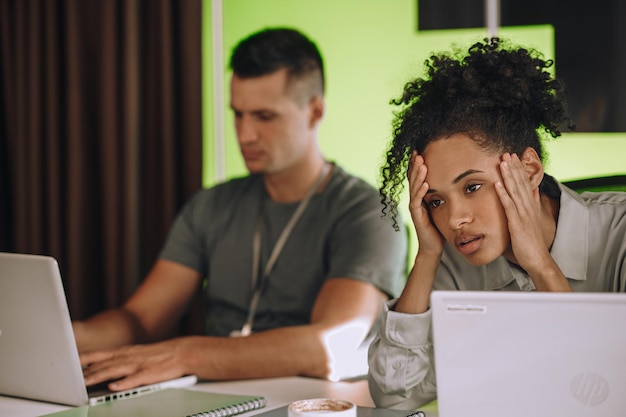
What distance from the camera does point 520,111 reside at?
1751 millimetres

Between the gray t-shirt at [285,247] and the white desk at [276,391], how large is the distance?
471 mm

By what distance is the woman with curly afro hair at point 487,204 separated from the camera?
66.3 inches

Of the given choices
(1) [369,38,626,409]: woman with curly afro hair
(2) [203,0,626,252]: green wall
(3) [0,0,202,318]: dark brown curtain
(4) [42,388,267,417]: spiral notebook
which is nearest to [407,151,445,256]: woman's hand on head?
(1) [369,38,626,409]: woman with curly afro hair

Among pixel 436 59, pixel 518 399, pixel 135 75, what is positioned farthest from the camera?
pixel 135 75

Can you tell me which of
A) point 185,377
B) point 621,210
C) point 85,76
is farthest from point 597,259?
point 85,76

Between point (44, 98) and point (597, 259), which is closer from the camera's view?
point (597, 259)

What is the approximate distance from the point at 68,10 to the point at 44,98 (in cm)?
32

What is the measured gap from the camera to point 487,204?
169 centimetres

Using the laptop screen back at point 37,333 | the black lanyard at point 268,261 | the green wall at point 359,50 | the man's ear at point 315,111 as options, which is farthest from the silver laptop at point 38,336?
the green wall at point 359,50

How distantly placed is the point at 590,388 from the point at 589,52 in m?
1.67

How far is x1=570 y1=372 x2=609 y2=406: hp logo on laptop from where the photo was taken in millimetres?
1198

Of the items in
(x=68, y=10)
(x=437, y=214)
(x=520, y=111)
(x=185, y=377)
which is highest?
(x=68, y=10)

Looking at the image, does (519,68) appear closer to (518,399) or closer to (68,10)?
(518,399)

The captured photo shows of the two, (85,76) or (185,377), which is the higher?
(85,76)
